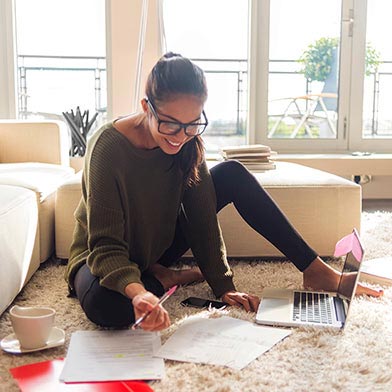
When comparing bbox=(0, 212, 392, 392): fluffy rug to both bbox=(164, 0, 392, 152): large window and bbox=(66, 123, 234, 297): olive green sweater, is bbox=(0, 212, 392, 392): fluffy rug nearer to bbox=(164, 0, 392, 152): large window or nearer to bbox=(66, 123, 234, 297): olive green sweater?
bbox=(66, 123, 234, 297): olive green sweater

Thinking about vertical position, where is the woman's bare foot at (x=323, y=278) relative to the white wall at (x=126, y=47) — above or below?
below

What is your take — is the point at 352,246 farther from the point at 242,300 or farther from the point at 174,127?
the point at 174,127

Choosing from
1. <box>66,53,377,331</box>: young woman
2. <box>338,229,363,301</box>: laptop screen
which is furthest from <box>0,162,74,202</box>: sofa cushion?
<box>338,229,363,301</box>: laptop screen

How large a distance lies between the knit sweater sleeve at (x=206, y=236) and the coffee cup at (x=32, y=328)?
0.52 meters

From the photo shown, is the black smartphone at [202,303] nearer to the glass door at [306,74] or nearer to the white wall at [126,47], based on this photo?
the white wall at [126,47]

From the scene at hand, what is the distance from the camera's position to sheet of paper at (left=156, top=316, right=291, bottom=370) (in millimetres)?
1372

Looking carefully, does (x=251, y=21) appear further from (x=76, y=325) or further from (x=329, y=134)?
(x=76, y=325)

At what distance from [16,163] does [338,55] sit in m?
2.32

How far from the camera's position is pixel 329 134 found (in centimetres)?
423

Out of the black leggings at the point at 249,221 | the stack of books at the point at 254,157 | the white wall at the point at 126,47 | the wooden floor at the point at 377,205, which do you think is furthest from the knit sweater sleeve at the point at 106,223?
the wooden floor at the point at 377,205

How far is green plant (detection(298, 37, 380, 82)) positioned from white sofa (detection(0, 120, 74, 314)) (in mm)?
1869

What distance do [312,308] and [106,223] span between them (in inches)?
24.9

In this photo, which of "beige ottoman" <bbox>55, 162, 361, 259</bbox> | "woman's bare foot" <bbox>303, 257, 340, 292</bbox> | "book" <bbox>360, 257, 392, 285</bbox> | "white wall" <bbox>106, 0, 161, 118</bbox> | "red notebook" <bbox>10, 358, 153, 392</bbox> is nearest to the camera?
"red notebook" <bbox>10, 358, 153, 392</bbox>

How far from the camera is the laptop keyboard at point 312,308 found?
1.62 meters
